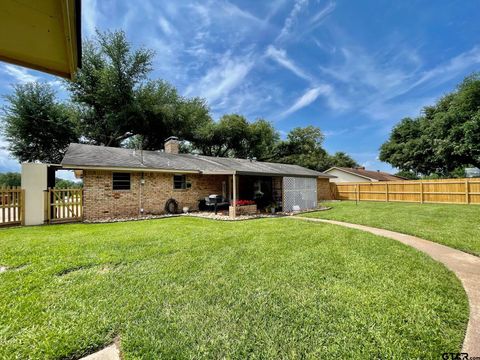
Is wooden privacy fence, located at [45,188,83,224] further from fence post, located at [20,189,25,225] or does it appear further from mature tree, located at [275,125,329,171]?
mature tree, located at [275,125,329,171]

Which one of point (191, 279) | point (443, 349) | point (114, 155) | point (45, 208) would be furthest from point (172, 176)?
point (443, 349)

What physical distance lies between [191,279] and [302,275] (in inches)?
76.3

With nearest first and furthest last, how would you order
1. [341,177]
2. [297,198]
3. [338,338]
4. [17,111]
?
[338,338]
[297,198]
[17,111]
[341,177]

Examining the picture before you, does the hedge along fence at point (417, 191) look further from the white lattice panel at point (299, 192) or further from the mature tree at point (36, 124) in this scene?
the mature tree at point (36, 124)

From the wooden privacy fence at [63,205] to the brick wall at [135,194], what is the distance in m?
0.39

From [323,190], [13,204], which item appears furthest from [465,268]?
[323,190]

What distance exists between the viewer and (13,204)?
9266 millimetres

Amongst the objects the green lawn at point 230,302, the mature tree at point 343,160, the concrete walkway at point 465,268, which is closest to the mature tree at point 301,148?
the mature tree at point 343,160

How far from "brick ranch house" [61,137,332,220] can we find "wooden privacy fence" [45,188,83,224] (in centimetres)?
38

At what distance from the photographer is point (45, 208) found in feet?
32.3

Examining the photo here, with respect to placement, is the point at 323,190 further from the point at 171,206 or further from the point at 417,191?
the point at 171,206

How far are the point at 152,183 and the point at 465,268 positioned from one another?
12378 mm

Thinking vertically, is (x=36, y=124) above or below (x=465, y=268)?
above

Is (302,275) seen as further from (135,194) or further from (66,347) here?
(135,194)
